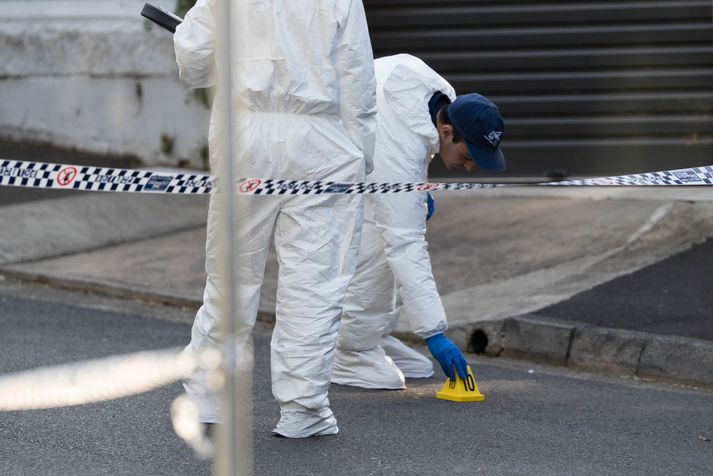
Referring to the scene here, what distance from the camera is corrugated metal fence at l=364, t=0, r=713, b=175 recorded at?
408 inches

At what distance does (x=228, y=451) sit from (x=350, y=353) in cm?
309

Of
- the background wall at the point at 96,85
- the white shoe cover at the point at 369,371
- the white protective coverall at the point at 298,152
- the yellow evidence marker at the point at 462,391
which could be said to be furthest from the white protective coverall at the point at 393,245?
the background wall at the point at 96,85

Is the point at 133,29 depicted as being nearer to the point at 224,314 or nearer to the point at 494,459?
the point at 494,459

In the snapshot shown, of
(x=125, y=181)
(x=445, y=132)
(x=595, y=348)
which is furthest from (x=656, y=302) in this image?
(x=125, y=181)

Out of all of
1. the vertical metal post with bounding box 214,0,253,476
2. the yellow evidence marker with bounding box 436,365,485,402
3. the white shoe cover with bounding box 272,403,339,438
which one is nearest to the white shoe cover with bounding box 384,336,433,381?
the yellow evidence marker with bounding box 436,365,485,402

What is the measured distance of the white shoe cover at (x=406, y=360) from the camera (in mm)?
6297

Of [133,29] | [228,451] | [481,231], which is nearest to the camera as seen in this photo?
[228,451]

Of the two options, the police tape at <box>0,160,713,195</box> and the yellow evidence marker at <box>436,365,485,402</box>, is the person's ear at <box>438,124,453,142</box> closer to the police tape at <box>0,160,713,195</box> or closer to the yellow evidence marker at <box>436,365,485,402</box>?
the police tape at <box>0,160,713,195</box>

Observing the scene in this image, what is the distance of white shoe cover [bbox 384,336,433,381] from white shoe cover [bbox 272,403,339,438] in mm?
1193

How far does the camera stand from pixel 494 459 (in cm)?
493

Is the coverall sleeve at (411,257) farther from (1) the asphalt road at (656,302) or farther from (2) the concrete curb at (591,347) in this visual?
(1) the asphalt road at (656,302)

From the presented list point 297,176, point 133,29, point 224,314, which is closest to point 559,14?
point 133,29

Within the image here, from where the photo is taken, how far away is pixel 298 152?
4.95 m

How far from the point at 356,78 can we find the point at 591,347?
2.51 meters
